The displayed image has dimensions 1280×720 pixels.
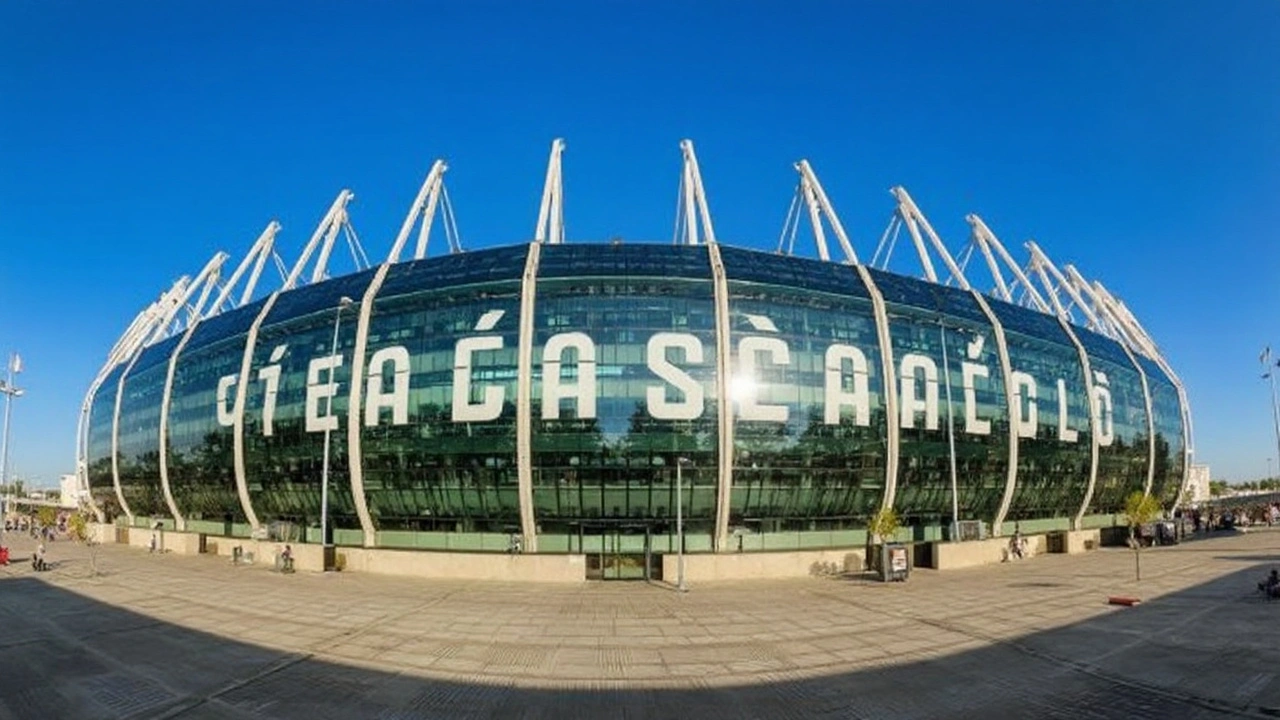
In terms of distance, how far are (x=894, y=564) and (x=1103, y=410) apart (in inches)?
1653

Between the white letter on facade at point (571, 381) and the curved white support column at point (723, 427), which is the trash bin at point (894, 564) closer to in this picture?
the curved white support column at point (723, 427)

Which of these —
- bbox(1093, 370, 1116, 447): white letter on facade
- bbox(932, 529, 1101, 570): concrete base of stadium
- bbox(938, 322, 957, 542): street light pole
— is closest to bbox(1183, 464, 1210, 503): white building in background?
bbox(1093, 370, 1116, 447): white letter on facade

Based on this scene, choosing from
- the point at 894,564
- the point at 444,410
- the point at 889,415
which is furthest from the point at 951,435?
the point at 444,410

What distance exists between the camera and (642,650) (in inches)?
922

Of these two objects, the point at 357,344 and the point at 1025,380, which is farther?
the point at 1025,380

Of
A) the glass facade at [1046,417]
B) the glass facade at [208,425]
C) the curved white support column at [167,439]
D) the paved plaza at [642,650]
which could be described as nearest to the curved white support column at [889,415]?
the paved plaza at [642,650]

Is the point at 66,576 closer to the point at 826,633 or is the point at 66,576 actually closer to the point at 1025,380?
the point at 826,633

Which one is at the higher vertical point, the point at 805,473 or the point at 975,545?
the point at 805,473

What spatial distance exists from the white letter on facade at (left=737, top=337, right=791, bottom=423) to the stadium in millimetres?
145

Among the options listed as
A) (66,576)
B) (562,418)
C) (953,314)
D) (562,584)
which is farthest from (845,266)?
(66,576)

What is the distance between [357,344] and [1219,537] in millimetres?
80059

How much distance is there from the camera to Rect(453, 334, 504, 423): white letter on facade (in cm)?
4688

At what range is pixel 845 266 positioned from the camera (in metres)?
56.1

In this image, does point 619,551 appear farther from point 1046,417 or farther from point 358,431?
point 1046,417
